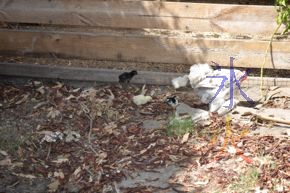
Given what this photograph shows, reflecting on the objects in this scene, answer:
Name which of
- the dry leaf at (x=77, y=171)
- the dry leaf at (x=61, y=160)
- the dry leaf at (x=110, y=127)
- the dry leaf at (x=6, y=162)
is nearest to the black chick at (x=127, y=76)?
the dry leaf at (x=110, y=127)

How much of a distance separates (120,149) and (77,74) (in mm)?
1534

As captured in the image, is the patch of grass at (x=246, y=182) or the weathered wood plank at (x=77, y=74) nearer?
the patch of grass at (x=246, y=182)

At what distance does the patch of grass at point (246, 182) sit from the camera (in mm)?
4052

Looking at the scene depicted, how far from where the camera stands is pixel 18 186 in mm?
4270

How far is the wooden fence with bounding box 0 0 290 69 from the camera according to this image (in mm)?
5484

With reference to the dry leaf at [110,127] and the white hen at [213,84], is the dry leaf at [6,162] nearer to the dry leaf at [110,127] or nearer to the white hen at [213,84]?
the dry leaf at [110,127]

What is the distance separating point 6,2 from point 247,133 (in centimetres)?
321

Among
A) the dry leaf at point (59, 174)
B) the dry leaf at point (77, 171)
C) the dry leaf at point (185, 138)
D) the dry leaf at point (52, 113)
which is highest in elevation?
the dry leaf at point (52, 113)

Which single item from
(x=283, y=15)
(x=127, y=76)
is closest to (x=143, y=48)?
(x=127, y=76)

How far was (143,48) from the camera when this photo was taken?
573 centimetres

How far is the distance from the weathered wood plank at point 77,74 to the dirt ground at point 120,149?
15cm

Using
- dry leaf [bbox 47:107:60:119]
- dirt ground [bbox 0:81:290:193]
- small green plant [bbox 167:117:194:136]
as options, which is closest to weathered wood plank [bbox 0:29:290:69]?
dirt ground [bbox 0:81:290:193]

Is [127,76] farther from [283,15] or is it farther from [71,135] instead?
Answer: [283,15]

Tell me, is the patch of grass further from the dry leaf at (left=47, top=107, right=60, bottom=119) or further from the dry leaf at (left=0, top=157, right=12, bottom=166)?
the dry leaf at (left=47, top=107, right=60, bottom=119)
